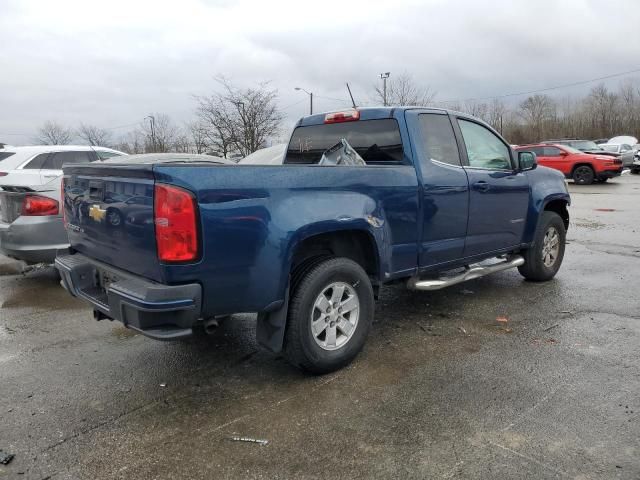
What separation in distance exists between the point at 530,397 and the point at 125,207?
285 centimetres

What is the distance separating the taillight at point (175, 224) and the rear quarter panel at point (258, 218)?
45mm

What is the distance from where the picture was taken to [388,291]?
5.95m

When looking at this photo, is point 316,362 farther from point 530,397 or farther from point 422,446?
point 530,397

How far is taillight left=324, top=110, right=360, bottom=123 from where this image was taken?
4.63 m

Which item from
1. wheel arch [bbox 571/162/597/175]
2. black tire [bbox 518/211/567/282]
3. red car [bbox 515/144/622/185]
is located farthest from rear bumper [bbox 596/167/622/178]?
black tire [bbox 518/211/567/282]

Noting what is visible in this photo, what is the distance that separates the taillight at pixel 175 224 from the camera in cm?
283

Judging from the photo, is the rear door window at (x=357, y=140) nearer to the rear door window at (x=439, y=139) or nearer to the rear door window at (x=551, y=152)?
the rear door window at (x=439, y=139)

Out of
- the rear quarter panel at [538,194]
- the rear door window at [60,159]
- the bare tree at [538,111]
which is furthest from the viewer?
the bare tree at [538,111]

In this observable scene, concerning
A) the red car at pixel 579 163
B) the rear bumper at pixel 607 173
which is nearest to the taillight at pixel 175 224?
the red car at pixel 579 163

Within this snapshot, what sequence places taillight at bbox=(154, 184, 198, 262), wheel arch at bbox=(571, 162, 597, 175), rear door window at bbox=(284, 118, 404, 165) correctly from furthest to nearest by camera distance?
1. wheel arch at bbox=(571, 162, 597, 175)
2. rear door window at bbox=(284, 118, 404, 165)
3. taillight at bbox=(154, 184, 198, 262)

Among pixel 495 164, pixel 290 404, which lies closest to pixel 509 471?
pixel 290 404

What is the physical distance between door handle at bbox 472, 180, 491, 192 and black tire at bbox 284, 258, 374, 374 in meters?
1.63

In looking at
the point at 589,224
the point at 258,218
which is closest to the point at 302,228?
the point at 258,218

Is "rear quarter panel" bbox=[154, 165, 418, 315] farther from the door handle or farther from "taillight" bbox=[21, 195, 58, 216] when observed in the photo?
"taillight" bbox=[21, 195, 58, 216]
